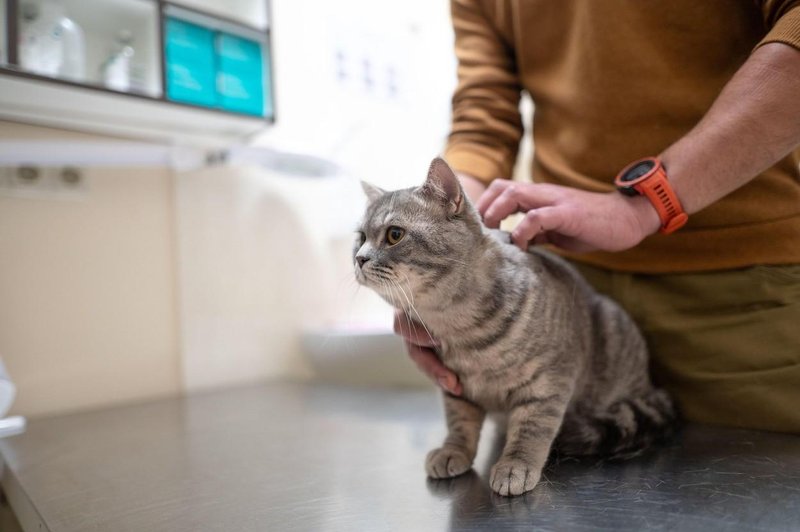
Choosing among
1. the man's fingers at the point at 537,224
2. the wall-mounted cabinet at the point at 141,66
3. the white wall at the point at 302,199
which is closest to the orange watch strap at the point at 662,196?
the man's fingers at the point at 537,224

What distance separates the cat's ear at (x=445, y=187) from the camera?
3.02ft

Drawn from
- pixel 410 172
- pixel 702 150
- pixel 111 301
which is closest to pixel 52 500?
pixel 111 301

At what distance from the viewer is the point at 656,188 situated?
923mm

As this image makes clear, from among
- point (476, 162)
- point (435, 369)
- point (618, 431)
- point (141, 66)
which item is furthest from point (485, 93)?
point (141, 66)

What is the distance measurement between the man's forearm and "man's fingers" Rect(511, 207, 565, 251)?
0.20 metres

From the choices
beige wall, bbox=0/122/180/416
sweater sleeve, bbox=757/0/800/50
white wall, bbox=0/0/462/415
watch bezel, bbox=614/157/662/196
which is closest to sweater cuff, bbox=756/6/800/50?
sweater sleeve, bbox=757/0/800/50

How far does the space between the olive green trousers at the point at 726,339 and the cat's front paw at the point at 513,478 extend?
54cm

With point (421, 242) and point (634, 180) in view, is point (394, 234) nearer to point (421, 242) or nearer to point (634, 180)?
point (421, 242)

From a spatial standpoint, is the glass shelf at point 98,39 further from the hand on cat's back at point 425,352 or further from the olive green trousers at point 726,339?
the olive green trousers at point 726,339

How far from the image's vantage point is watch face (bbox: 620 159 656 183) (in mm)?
936

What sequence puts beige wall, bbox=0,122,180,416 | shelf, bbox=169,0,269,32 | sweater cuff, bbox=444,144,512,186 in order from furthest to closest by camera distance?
shelf, bbox=169,0,269,32, beige wall, bbox=0,122,180,416, sweater cuff, bbox=444,144,512,186

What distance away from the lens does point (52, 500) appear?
0.87 metres

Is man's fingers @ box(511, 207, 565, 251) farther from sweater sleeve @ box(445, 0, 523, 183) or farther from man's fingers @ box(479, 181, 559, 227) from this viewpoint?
sweater sleeve @ box(445, 0, 523, 183)

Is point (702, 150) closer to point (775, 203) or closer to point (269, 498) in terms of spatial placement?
point (775, 203)
